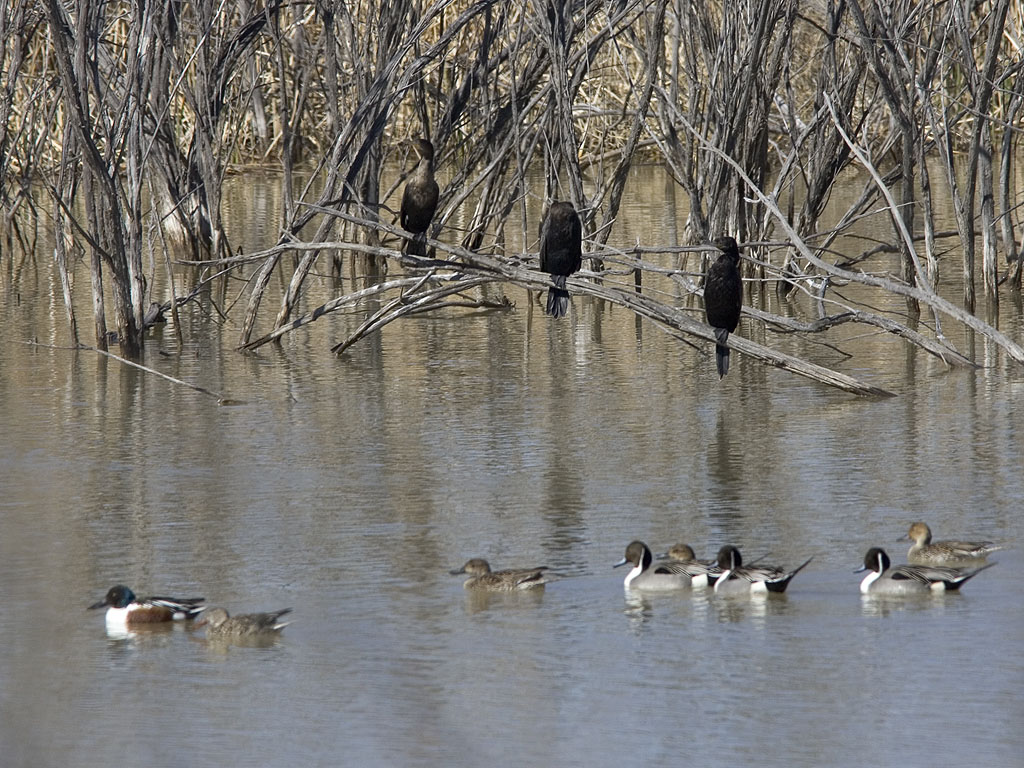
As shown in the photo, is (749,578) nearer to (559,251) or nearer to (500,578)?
(500,578)

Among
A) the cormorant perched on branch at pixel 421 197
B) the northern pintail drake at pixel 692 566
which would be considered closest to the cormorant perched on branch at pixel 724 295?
the cormorant perched on branch at pixel 421 197

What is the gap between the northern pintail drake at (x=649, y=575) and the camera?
228 inches

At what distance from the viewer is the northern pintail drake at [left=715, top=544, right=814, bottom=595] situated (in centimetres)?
571

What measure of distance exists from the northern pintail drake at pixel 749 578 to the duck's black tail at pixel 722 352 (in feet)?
9.41

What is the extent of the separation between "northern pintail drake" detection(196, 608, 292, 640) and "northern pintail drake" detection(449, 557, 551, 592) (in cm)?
70

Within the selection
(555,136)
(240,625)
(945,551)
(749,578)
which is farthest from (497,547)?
(555,136)

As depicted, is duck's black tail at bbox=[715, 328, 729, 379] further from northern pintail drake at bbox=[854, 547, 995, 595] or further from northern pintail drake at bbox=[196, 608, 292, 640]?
northern pintail drake at bbox=[196, 608, 292, 640]

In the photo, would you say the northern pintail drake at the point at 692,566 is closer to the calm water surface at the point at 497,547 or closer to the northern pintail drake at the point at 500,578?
the calm water surface at the point at 497,547

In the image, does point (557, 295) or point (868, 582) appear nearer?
point (868, 582)

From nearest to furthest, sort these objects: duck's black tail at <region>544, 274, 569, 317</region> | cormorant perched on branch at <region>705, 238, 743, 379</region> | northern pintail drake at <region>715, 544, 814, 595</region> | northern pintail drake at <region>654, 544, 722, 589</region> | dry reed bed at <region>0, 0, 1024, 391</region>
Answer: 1. northern pintail drake at <region>715, 544, 814, 595</region>
2. northern pintail drake at <region>654, 544, 722, 589</region>
3. cormorant perched on branch at <region>705, 238, 743, 379</region>
4. duck's black tail at <region>544, 274, 569, 317</region>
5. dry reed bed at <region>0, 0, 1024, 391</region>

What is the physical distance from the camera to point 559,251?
29.4ft

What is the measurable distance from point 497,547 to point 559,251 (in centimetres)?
282

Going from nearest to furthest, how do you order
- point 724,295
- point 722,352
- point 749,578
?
1. point 749,578
2. point 724,295
3. point 722,352

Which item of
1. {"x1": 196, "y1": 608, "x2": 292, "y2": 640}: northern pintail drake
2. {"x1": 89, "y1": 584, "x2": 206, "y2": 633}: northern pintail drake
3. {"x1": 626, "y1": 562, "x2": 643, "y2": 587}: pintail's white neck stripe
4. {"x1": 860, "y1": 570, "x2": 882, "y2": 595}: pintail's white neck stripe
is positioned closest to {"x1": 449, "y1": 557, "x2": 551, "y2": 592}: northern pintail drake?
{"x1": 626, "y1": 562, "x2": 643, "y2": 587}: pintail's white neck stripe
